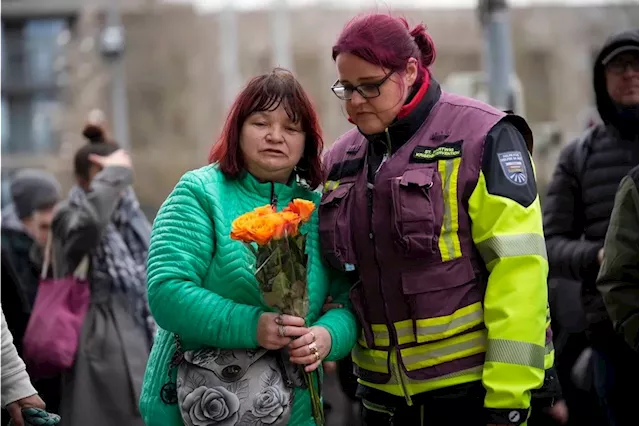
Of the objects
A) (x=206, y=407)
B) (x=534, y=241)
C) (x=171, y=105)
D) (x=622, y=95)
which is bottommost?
(x=171, y=105)

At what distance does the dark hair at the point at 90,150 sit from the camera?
6531 mm

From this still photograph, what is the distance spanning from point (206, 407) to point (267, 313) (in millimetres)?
370

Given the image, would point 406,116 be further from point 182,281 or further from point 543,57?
point 543,57

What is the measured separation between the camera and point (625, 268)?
4449mm

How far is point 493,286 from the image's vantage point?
3.74 metres

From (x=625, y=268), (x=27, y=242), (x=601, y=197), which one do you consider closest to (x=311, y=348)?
(x=625, y=268)

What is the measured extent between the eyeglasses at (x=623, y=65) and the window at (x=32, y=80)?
116 ft

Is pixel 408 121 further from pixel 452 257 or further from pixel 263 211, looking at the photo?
pixel 263 211

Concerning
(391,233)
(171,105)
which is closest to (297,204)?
(391,233)

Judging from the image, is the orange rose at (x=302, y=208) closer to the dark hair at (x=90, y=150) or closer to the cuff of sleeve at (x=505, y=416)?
the cuff of sleeve at (x=505, y=416)

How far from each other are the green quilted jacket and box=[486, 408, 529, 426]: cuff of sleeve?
22.1 inches

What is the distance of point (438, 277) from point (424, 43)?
2.79 feet

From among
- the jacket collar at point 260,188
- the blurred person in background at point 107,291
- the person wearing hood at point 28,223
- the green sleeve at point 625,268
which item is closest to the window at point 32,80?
the person wearing hood at point 28,223

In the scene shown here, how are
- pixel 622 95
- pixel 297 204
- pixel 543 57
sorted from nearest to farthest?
pixel 297 204 → pixel 622 95 → pixel 543 57
